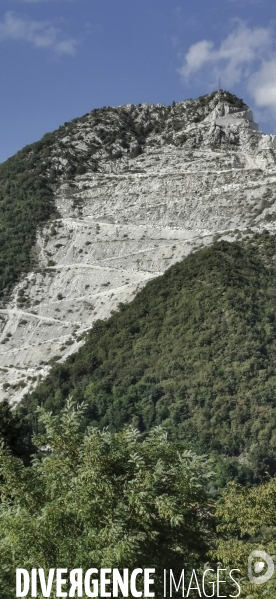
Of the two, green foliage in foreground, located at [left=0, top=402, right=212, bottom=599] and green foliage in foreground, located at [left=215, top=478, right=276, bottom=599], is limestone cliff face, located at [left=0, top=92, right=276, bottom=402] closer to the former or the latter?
green foliage in foreground, located at [left=215, top=478, right=276, bottom=599]

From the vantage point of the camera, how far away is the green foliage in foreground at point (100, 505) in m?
9.99

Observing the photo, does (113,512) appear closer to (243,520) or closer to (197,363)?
(243,520)

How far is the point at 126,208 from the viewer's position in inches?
2484

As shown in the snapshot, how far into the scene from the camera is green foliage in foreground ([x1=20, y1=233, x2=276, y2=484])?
117ft

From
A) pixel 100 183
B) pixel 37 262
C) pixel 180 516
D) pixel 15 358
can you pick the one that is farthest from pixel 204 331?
pixel 180 516

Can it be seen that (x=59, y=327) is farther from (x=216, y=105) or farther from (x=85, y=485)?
(x=85, y=485)

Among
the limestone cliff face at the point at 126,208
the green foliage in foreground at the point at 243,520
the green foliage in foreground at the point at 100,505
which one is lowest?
A: the green foliage in foreground at the point at 243,520

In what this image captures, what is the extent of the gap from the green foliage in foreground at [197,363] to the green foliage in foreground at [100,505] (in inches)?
789

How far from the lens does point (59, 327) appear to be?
5238 cm

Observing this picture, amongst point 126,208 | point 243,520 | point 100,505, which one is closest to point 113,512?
point 100,505

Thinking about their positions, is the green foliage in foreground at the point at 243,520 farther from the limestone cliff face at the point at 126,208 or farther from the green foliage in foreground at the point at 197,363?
the limestone cliff face at the point at 126,208

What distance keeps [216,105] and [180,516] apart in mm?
68025

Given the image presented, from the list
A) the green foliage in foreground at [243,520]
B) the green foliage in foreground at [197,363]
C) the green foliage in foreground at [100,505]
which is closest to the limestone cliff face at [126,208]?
the green foliage in foreground at [197,363]

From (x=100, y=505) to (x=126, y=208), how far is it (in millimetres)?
53993
